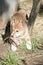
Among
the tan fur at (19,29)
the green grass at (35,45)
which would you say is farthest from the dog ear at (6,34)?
the green grass at (35,45)

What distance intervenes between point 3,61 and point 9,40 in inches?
34.0

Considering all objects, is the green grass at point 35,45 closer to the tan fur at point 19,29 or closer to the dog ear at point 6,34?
the tan fur at point 19,29

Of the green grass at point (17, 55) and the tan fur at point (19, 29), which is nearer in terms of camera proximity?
the green grass at point (17, 55)

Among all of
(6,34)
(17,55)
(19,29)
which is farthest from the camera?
(6,34)

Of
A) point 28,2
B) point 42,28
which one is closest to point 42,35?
point 42,28

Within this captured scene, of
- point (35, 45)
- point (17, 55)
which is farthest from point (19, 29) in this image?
point (17, 55)

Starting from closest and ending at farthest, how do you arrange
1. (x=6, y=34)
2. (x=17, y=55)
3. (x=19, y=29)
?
1. (x=17, y=55)
2. (x=19, y=29)
3. (x=6, y=34)

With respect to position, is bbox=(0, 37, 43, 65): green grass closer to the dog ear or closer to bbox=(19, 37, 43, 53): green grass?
bbox=(19, 37, 43, 53): green grass

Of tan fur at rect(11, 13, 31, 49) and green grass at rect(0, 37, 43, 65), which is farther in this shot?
tan fur at rect(11, 13, 31, 49)

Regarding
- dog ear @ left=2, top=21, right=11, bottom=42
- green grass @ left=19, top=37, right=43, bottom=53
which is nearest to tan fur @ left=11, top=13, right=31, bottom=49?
green grass @ left=19, top=37, right=43, bottom=53

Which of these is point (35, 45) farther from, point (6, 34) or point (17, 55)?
point (6, 34)

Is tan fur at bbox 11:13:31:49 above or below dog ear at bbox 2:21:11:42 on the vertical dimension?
above

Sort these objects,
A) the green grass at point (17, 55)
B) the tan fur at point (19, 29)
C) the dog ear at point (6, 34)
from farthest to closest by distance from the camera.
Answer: the dog ear at point (6, 34) → the tan fur at point (19, 29) → the green grass at point (17, 55)

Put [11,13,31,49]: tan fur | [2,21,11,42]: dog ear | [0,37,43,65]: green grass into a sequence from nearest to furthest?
[0,37,43,65]: green grass
[11,13,31,49]: tan fur
[2,21,11,42]: dog ear
